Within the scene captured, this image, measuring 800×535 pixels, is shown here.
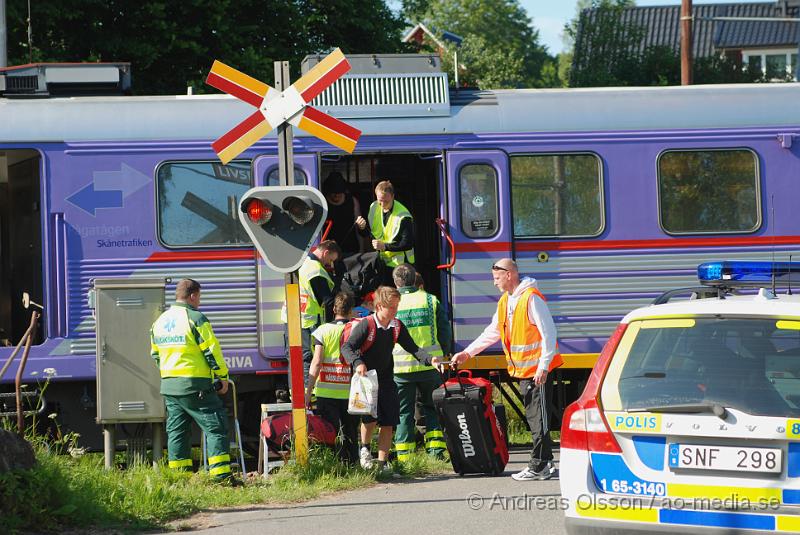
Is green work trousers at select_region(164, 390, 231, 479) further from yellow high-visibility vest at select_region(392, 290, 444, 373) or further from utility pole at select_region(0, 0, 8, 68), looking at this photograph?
utility pole at select_region(0, 0, 8, 68)

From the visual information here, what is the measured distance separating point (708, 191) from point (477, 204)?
89.2 inches

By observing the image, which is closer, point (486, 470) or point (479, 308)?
point (486, 470)

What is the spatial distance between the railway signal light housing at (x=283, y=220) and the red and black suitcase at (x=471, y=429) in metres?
1.76

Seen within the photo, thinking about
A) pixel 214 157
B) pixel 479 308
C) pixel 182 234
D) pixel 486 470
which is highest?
pixel 214 157

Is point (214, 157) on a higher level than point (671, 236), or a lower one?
higher

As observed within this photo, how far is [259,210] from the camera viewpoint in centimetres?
927

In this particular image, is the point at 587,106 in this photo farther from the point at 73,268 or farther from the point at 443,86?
the point at 73,268

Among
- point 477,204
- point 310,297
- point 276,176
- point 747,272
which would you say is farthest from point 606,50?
point 747,272

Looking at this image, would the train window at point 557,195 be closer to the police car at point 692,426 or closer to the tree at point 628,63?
the police car at point 692,426

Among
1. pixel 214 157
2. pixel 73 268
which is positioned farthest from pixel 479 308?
pixel 73 268

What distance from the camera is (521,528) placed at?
7.88m

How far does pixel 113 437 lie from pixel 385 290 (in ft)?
9.02

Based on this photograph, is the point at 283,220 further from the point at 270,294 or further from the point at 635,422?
the point at 635,422

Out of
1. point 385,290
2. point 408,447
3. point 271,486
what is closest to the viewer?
point 271,486
